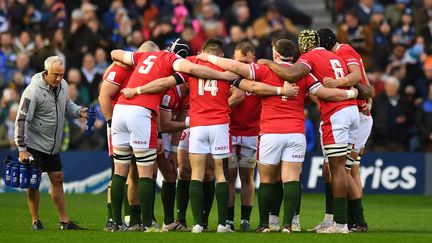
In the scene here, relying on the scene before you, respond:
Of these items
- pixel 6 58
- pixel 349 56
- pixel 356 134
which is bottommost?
pixel 356 134

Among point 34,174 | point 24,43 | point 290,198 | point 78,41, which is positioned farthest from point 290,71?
point 24,43

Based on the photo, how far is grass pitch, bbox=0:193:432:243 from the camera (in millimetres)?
16125

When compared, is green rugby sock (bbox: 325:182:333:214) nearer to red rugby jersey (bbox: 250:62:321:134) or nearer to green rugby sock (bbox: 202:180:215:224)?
red rugby jersey (bbox: 250:62:321:134)

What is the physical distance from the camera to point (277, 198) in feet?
58.4

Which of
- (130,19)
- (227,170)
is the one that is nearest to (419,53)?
(130,19)

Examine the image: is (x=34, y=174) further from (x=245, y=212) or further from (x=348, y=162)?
(x=348, y=162)

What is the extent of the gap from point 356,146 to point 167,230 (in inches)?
118

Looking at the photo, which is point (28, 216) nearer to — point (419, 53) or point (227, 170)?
point (227, 170)

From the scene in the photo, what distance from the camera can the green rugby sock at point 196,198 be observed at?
664 inches

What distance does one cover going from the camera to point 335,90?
1722cm

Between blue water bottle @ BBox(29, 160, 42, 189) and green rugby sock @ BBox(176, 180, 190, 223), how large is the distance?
6.76ft

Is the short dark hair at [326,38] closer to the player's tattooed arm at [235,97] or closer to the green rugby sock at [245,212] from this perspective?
the player's tattooed arm at [235,97]

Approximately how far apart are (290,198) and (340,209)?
2.53ft

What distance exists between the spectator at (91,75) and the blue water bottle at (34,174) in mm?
11327
